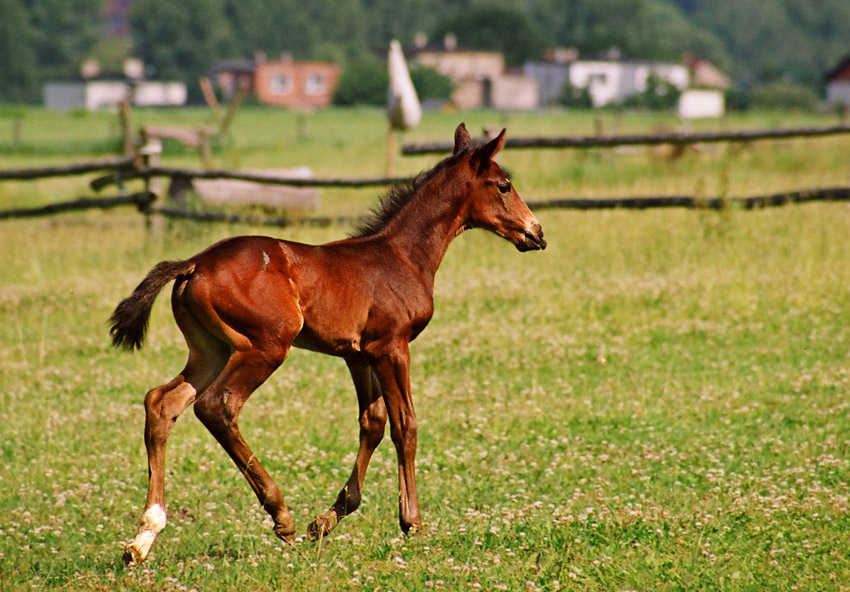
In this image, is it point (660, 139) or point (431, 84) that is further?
point (431, 84)

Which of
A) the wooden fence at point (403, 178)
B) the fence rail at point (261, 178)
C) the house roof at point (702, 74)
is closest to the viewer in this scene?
the wooden fence at point (403, 178)

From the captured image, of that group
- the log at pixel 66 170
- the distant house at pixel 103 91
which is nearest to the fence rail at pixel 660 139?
the log at pixel 66 170

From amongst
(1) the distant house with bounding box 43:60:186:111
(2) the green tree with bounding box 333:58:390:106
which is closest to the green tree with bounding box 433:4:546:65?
(2) the green tree with bounding box 333:58:390:106

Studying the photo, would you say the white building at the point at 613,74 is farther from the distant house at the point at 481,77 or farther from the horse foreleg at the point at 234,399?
the horse foreleg at the point at 234,399

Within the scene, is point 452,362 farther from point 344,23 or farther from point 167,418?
point 344,23

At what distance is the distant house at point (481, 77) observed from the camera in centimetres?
9638

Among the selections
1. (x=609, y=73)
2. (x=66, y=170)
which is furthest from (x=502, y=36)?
(x=66, y=170)

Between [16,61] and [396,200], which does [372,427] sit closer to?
[396,200]

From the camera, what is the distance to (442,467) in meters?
6.59

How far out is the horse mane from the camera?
541cm

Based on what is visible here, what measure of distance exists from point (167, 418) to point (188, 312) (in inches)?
18.8

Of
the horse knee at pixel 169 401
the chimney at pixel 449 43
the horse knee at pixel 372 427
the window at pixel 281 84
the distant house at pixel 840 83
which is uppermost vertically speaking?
the chimney at pixel 449 43

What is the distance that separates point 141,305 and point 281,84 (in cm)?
10305

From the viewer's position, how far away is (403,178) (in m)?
11.9
